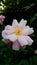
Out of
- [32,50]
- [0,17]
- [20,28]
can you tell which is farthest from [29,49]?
[0,17]

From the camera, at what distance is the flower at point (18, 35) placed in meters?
1.81

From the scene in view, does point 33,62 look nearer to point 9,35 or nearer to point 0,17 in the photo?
point 9,35

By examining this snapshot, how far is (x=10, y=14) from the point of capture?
2.89 m

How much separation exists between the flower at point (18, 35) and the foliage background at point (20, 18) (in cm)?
13

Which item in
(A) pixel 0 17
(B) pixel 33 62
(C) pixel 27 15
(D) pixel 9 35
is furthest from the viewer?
(C) pixel 27 15

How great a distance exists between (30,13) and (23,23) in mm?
783

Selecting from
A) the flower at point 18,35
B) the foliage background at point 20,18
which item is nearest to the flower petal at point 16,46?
the flower at point 18,35

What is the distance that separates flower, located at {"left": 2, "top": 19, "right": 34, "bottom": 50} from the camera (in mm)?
1809

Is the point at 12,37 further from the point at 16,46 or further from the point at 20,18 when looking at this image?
the point at 20,18

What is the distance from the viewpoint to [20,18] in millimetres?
2770

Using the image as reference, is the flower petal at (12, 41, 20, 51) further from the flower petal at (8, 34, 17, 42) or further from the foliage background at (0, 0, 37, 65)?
the foliage background at (0, 0, 37, 65)

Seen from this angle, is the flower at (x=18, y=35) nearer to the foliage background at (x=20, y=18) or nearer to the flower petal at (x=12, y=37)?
the flower petal at (x=12, y=37)

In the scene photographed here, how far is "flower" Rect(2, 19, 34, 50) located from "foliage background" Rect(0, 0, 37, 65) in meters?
0.13

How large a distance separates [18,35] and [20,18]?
91 centimetres
